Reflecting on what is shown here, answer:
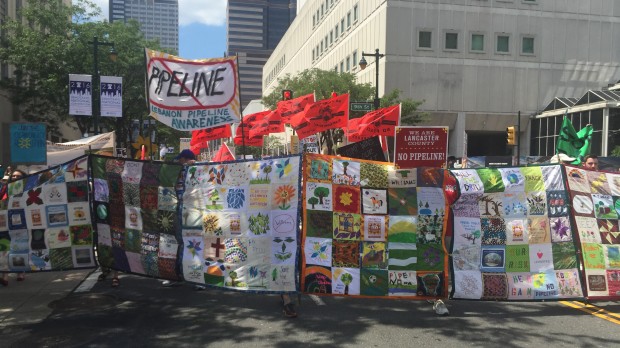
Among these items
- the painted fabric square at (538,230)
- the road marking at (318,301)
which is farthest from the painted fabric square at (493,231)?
the road marking at (318,301)

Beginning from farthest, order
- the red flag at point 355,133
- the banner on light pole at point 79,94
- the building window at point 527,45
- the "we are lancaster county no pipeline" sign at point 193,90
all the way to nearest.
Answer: the building window at point 527,45 → the banner on light pole at point 79,94 → the red flag at point 355,133 → the "we are lancaster county no pipeline" sign at point 193,90

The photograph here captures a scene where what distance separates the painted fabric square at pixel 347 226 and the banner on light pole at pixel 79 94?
1557 cm

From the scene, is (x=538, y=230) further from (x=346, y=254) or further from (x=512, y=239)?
(x=346, y=254)

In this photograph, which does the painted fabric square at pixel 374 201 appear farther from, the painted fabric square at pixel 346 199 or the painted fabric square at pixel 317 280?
the painted fabric square at pixel 317 280

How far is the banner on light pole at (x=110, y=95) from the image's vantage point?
62.6 feet

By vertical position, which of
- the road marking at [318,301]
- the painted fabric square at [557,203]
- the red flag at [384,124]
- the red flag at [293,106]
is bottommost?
the road marking at [318,301]

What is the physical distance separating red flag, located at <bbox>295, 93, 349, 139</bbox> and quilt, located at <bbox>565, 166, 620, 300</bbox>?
7601 millimetres

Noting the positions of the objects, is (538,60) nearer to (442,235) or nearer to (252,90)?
(442,235)

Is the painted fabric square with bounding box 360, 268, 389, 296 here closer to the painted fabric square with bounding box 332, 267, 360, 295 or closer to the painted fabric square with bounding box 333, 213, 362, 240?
the painted fabric square with bounding box 332, 267, 360, 295

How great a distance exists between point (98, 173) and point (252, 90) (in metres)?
190

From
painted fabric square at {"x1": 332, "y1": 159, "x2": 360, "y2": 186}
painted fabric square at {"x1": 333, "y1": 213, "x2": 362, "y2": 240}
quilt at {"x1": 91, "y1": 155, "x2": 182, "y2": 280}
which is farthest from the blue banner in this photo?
painted fabric square at {"x1": 333, "y1": 213, "x2": 362, "y2": 240}

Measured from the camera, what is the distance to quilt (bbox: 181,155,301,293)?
6.02m

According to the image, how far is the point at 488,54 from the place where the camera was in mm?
42312

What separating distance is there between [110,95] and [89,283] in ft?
43.3
